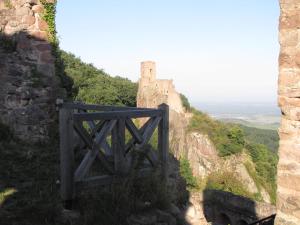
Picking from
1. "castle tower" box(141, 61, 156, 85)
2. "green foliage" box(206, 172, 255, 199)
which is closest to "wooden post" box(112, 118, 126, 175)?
"green foliage" box(206, 172, 255, 199)

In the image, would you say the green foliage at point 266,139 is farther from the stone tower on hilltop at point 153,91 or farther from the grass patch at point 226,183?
the grass patch at point 226,183

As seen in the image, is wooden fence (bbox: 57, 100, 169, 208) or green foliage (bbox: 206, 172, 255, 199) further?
green foliage (bbox: 206, 172, 255, 199)

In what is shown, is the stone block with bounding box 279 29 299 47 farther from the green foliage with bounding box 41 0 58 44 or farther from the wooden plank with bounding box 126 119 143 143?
the green foliage with bounding box 41 0 58 44

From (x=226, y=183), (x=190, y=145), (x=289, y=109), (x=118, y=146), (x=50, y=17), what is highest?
(x=50, y=17)

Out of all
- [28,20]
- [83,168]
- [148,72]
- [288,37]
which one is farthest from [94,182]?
[148,72]

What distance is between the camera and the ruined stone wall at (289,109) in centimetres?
346

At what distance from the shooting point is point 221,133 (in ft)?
121

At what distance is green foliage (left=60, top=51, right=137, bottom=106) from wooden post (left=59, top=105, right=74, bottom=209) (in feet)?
86.0

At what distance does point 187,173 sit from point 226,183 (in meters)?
3.55

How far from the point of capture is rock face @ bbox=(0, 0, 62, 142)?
25.3ft

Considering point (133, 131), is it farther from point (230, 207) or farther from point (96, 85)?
point (96, 85)

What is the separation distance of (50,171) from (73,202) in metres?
1.68

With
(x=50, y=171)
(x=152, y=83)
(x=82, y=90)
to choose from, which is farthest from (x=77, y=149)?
Answer: (x=152, y=83)

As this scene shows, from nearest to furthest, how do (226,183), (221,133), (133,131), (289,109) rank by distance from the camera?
(289,109), (133,131), (226,183), (221,133)
